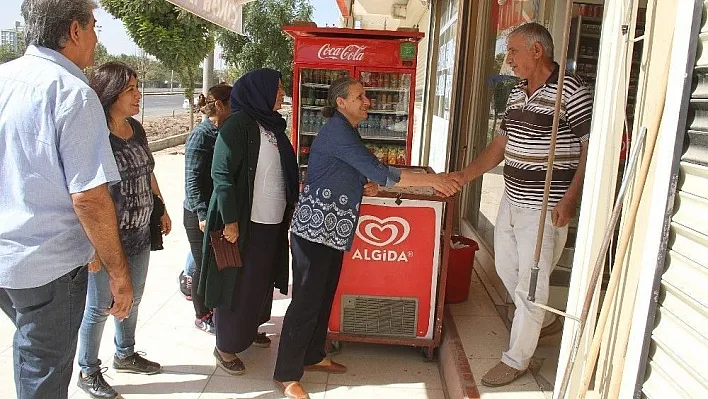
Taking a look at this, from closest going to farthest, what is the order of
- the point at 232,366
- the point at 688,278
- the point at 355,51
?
1. the point at 688,278
2. the point at 232,366
3. the point at 355,51

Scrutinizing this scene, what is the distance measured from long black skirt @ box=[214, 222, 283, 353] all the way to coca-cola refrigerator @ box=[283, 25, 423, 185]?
3533mm

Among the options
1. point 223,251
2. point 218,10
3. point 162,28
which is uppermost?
point 162,28

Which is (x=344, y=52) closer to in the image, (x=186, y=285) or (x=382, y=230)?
(x=186, y=285)

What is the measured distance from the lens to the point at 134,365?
3.48 meters

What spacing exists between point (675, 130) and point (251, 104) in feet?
7.13

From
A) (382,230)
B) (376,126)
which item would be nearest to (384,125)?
(376,126)

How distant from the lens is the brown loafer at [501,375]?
308 cm

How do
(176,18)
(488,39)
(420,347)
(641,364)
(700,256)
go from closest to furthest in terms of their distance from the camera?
1. (700,256)
2. (641,364)
3. (420,347)
4. (488,39)
5. (176,18)

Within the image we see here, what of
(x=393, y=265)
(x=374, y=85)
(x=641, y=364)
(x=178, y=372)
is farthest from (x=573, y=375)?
(x=374, y=85)

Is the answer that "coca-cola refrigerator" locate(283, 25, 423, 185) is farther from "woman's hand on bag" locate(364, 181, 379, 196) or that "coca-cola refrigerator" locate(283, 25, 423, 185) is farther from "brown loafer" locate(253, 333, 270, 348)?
"woman's hand on bag" locate(364, 181, 379, 196)

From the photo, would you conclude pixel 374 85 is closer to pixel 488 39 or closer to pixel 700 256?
pixel 488 39

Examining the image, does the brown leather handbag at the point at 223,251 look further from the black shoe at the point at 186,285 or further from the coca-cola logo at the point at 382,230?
the black shoe at the point at 186,285

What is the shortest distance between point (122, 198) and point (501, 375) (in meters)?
2.14

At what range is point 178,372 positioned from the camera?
3.56 m
